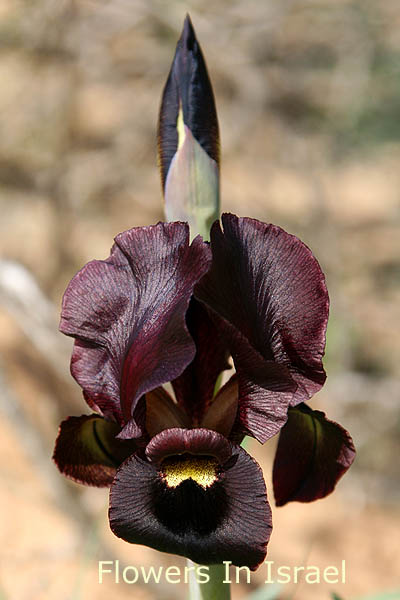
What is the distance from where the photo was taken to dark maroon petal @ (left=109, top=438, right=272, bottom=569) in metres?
0.45

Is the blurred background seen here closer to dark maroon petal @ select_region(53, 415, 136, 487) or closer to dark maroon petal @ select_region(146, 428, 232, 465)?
dark maroon petal @ select_region(53, 415, 136, 487)

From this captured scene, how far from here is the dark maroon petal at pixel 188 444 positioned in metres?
0.45

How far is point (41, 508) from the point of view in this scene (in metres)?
2.29

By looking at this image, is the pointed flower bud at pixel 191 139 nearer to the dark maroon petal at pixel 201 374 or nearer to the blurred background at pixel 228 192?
the dark maroon petal at pixel 201 374

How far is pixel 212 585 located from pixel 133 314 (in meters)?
0.22

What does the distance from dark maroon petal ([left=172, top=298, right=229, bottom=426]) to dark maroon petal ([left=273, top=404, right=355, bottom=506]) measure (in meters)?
0.07

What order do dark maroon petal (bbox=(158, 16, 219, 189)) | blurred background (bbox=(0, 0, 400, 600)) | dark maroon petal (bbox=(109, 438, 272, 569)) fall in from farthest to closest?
blurred background (bbox=(0, 0, 400, 600)) → dark maroon petal (bbox=(158, 16, 219, 189)) → dark maroon petal (bbox=(109, 438, 272, 569))

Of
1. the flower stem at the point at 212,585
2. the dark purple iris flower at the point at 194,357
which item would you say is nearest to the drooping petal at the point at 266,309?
the dark purple iris flower at the point at 194,357

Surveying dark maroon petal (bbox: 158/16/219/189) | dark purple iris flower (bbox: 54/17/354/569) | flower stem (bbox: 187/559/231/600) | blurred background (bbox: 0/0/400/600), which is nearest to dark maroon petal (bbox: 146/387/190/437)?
dark purple iris flower (bbox: 54/17/354/569)

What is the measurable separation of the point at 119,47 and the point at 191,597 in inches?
90.3

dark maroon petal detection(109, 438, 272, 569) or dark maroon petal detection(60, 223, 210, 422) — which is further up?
dark maroon petal detection(60, 223, 210, 422)

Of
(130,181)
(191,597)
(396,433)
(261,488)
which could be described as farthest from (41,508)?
(261,488)

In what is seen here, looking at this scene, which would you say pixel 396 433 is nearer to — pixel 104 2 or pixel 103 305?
pixel 104 2

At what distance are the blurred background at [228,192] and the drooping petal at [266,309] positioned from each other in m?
1.51
